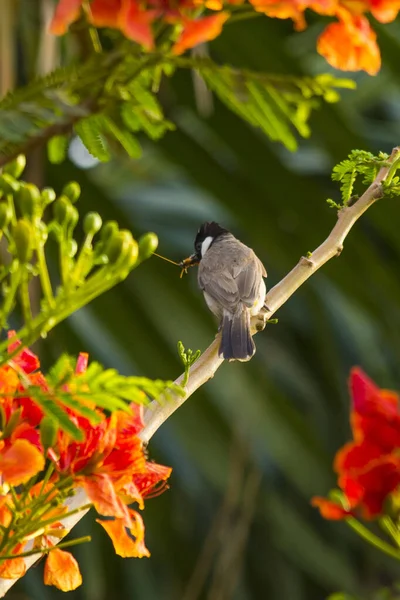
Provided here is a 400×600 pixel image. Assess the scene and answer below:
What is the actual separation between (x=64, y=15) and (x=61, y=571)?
413 mm

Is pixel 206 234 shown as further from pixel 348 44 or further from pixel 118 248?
pixel 118 248

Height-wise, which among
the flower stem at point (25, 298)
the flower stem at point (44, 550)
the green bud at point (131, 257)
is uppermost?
the flower stem at point (25, 298)

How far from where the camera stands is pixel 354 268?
8.96 feet

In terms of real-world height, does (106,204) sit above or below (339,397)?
above

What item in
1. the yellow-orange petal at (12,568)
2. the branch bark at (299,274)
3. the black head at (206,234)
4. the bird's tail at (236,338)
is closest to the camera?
the yellow-orange petal at (12,568)

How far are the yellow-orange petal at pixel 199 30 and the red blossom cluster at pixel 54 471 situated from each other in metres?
0.26

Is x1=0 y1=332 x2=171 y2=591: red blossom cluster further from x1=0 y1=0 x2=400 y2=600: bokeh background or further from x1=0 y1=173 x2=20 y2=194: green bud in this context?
x1=0 y1=0 x2=400 y2=600: bokeh background

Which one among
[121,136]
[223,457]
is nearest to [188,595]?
[223,457]

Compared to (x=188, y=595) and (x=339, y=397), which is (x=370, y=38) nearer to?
(x=188, y=595)

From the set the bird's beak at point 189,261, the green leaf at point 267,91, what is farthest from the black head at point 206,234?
the green leaf at point 267,91

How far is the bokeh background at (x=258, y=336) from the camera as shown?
8.38 ft

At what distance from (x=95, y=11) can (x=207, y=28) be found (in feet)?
0.29

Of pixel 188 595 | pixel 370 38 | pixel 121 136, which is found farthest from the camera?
pixel 188 595

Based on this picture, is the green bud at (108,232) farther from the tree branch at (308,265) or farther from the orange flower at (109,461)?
the tree branch at (308,265)
